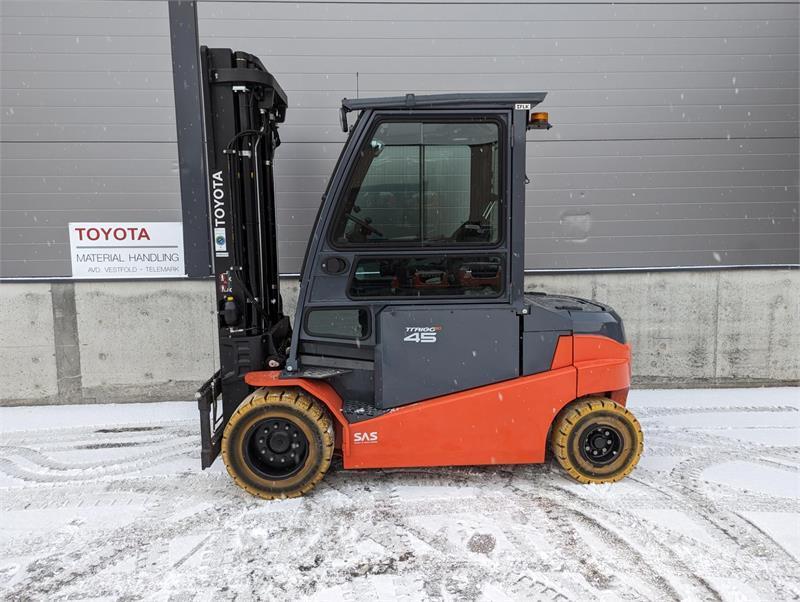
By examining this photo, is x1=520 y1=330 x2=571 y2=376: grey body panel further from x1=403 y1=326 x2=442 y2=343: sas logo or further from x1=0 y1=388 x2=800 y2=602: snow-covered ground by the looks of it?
x1=0 y1=388 x2=800 y2=602: snow-covered ground

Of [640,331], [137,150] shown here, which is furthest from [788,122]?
[137,150]

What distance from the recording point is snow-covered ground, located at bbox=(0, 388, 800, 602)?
102 inches

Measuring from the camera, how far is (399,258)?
3332 millimetres

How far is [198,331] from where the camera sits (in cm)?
558

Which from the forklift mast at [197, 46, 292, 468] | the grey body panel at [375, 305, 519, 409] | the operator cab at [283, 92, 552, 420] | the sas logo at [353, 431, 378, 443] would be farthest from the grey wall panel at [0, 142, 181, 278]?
the sas logo at [353, 431, 378, 443]

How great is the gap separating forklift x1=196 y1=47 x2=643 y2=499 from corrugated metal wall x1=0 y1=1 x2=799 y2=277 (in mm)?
2066

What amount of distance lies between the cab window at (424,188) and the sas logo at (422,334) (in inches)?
22.4

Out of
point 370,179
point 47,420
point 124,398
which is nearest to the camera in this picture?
point 370,179

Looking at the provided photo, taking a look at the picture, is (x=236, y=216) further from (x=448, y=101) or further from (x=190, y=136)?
(x=190, y=136)

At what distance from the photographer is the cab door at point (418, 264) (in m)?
3.24

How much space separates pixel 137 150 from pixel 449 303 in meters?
4.07

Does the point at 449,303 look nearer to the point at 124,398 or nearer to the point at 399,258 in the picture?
the point at 399,258

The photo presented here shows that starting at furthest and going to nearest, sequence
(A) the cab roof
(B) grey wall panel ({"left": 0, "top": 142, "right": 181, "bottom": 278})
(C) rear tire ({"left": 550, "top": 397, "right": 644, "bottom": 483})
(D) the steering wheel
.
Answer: (B) grey wall panel ({"left": 0, "top": 142, "right": 181, "bottom": 278}) < (C) rear tire ({"left": 550, "top": 397, "right": 644, "bottom": 483}) < (D) the steering wheel < (A) the cab roof

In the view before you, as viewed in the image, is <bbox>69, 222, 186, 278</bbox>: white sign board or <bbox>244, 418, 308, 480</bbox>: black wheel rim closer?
<bbox>244, 418, 308, 480</bbox>: black wheel rim
